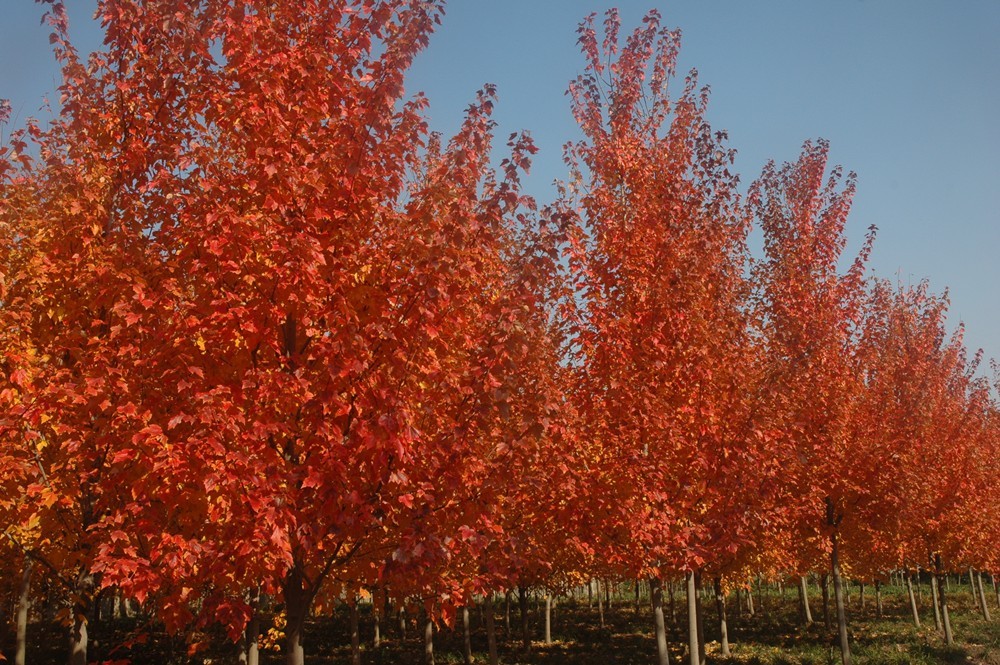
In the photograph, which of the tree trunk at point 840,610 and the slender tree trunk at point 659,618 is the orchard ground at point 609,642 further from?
the slender tree trunk at point 659,618

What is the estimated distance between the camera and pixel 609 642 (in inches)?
1069

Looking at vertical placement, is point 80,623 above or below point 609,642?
above

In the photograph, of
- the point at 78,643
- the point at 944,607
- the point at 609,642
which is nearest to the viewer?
the point at 78,643

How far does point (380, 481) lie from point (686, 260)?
19.0 feet

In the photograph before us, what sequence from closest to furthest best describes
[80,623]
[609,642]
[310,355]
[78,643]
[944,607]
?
[310,355] < [80,623] < [78,643] < [944,607] < [609,642]

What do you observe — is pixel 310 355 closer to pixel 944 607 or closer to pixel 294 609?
pixel 294 609

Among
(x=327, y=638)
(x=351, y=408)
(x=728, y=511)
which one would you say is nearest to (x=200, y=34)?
(x=351, y=408)

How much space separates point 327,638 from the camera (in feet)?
92.8

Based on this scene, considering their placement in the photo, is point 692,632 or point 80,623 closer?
point 80,623

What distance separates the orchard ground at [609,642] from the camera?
21266 millimetres

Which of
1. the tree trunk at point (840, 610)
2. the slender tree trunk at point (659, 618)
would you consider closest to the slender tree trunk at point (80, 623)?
the slender tree trunk at point (659, 618)

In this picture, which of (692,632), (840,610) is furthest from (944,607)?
(692,632)

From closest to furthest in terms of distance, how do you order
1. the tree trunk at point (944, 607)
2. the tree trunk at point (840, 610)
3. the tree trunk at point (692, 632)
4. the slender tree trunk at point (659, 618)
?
the slender tree trunk at point (659, 618), the tree trunk at point (692, 632), the tree trunk at point (840, 610), the tree trunk at point (944, 607)

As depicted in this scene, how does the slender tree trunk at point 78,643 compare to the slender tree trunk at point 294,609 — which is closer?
the slender tree trunk at point 294,609
